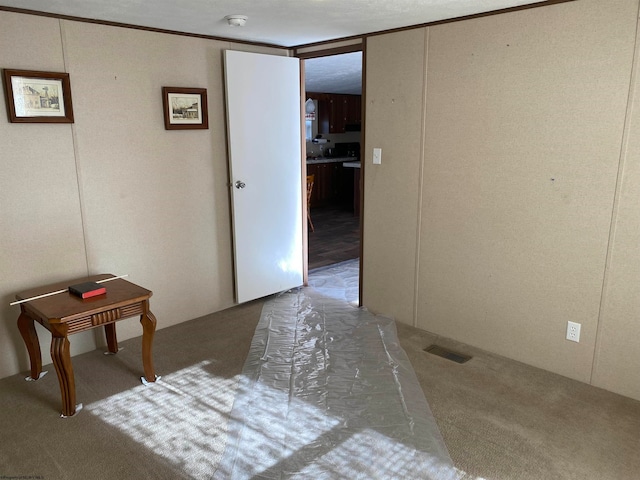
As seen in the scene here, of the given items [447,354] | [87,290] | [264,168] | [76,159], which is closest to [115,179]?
[76,159]

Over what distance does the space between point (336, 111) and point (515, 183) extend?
22.2ft

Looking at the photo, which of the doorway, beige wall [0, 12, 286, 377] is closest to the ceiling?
beige wall [0, 12, 286, 377]

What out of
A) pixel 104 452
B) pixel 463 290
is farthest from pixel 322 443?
pixel 463 290

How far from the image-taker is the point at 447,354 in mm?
3113

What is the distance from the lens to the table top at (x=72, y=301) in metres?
2.40

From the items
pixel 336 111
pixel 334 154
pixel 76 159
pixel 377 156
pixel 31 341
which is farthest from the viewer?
pixel 334 154

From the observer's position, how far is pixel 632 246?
2469mm

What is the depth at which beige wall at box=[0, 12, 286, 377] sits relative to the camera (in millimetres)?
2779

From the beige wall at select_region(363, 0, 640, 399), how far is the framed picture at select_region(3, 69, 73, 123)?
1.97 metres

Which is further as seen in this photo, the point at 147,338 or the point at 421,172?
the point at 421,172

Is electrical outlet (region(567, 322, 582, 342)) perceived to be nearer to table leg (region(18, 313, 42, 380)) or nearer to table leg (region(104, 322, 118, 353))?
table leg (region(104, 322, 118, 353))

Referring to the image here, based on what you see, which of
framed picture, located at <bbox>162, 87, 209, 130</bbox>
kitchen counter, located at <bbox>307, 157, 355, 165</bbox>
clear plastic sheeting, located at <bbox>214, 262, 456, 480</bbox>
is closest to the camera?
clear plastic sheeting, located at <bbox>214, 262, 456, 480</bbox>

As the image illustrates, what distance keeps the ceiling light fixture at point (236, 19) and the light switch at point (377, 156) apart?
4.04ft

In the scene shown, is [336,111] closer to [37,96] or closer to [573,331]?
[37,96]
